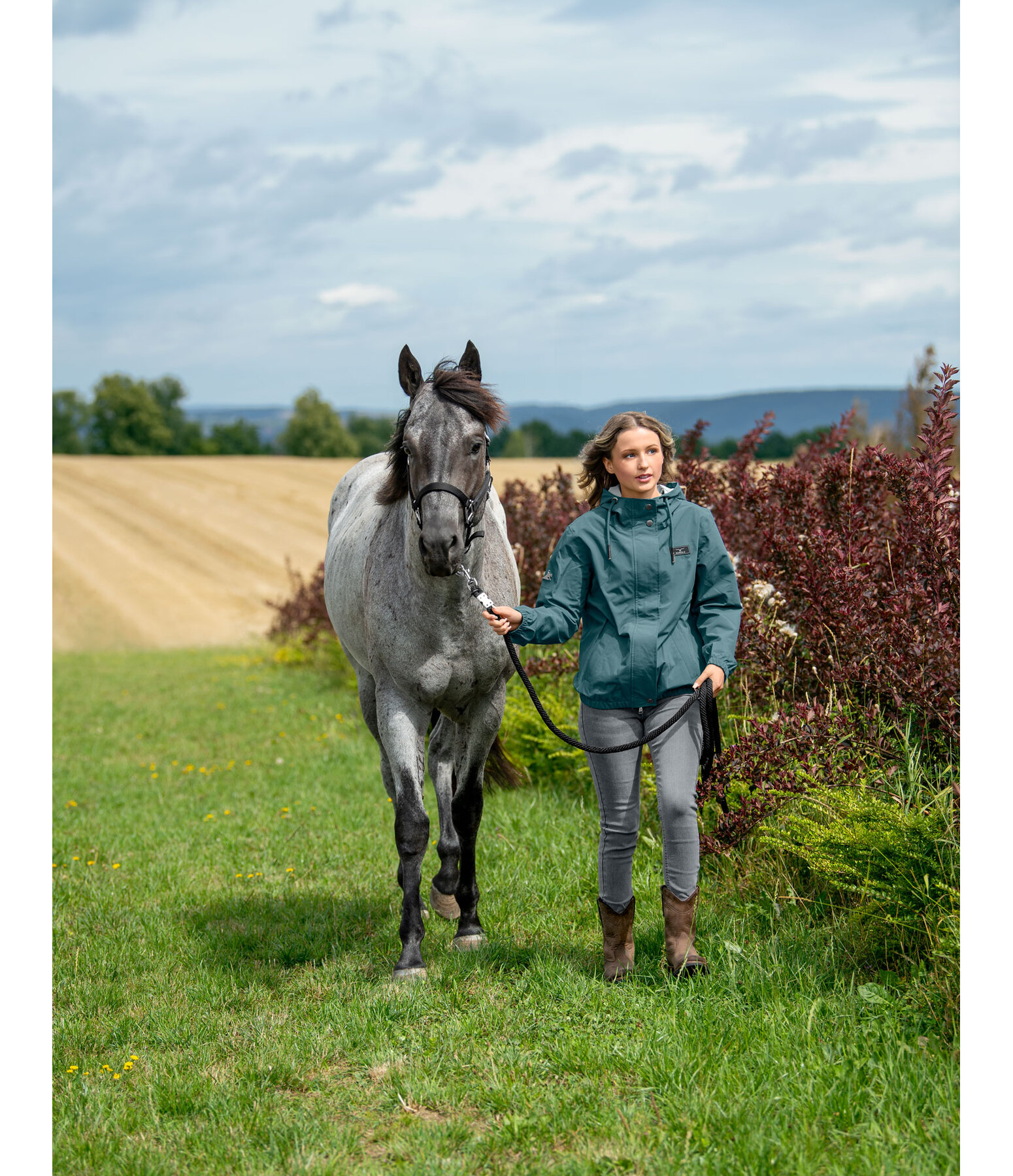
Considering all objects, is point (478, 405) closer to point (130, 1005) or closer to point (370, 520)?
point (370, 520)

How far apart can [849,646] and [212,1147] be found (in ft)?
11.7

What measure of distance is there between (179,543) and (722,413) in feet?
258

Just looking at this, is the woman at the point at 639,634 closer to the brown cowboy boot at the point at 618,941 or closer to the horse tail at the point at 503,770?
the brown cowboy boot at the point at 618,941

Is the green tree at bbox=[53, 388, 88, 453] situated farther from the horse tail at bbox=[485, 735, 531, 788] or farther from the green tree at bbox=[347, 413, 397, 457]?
the horse tail at bbox=[485, 735, 531, 788]

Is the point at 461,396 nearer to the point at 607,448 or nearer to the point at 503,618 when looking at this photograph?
the point at 607,448

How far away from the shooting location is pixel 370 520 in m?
5.14

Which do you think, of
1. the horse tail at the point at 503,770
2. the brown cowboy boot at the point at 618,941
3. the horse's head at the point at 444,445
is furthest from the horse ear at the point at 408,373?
the horse tail at the point at 503,770

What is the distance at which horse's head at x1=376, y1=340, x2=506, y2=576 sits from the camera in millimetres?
3625

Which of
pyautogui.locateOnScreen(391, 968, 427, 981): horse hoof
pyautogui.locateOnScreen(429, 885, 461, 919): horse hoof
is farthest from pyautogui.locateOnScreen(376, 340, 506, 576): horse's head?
pyautogui.locateOnScreen(429, 885, 461, 919): horse hoof

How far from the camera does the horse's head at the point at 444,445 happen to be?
3.62m

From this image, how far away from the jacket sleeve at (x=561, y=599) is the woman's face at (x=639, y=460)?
0.30m

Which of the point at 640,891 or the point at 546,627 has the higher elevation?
the point at 546,627

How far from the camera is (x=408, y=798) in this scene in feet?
14.2
